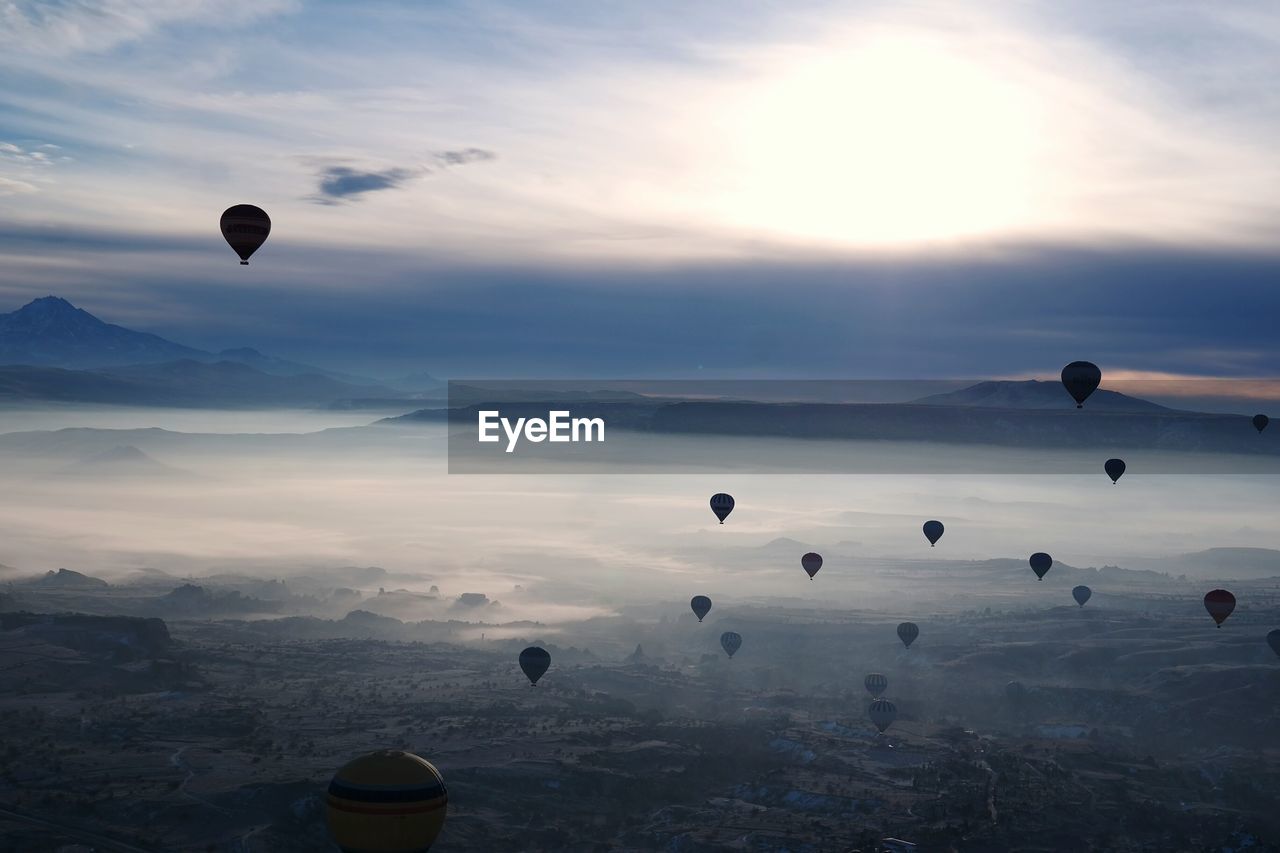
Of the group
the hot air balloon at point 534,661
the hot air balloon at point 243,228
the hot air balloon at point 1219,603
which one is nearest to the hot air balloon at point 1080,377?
the hot air balloon at point 1219,603

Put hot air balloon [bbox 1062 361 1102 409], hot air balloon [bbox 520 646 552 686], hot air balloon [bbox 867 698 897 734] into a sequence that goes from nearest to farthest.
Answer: hot air balloon [bbox 1062 361 1102 409], hot air balloon [bbox 520 646 552 686], hot air balloon [bbox 867 698 897 734]

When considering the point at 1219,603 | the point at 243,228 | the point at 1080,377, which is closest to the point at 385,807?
the point at 243,228

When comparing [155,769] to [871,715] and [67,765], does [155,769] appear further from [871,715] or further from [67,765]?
[871,715]

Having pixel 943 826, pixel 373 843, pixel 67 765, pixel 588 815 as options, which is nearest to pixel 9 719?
pixel 67 765

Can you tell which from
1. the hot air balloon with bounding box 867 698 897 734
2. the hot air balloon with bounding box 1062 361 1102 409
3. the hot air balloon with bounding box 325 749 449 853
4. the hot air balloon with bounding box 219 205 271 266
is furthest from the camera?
the hot air balloon with bounding box 867 698 897 734

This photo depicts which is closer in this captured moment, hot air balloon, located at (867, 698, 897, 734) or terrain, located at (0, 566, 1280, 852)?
terrain, located at (0, 566, 1280, 852)

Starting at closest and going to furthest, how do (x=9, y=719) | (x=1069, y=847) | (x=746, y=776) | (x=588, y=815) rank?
(x=1069, y=847)
(x=588, y=815)
(x=746, y=776)
(x=9, y=719)

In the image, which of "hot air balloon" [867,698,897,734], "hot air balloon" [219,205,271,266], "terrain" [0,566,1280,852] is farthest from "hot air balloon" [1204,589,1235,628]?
"hot air balloon" [219,205,271,266]

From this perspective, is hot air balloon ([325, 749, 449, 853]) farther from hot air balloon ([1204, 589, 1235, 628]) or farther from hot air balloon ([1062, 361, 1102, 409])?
hot air balloon ([1204, 589, 1235, 628])
